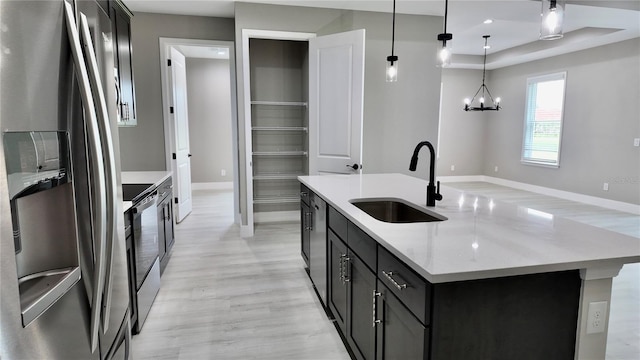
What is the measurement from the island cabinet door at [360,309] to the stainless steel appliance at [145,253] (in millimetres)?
1394

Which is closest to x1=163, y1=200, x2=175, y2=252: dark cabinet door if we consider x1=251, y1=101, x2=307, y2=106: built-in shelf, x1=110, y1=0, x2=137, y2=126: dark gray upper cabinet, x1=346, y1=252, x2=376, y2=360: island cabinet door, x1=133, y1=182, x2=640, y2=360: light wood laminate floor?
x1=133, y1=182, x2=640, y2=360: light wood laminate floor

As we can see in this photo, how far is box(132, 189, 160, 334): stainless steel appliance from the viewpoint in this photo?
245 cm

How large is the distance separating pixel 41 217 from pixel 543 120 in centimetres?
875

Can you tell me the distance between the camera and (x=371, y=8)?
456cm

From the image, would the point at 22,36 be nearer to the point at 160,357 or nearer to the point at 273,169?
the point at 160,357

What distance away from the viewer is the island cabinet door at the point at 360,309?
1777mm

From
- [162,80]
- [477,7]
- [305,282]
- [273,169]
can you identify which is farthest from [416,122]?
[162,80]

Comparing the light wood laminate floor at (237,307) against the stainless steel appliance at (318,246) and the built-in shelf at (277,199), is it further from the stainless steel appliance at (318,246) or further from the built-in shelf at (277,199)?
the built-in shelf at (277,199)

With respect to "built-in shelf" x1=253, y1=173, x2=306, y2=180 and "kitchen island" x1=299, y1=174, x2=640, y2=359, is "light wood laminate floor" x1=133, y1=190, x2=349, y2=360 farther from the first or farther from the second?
"kitchen island" x1=299, y1=174, x2=640, y2=359

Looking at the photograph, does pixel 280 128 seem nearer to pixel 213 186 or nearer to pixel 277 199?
pixel 277 199

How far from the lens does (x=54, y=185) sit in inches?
32.1

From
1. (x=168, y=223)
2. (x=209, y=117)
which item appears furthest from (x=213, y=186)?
(x=168, y=223)

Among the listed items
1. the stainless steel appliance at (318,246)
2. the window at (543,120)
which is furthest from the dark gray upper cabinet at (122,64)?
the window at (543,120)

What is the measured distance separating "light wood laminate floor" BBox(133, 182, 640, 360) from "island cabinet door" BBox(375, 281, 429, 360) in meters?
0.72
